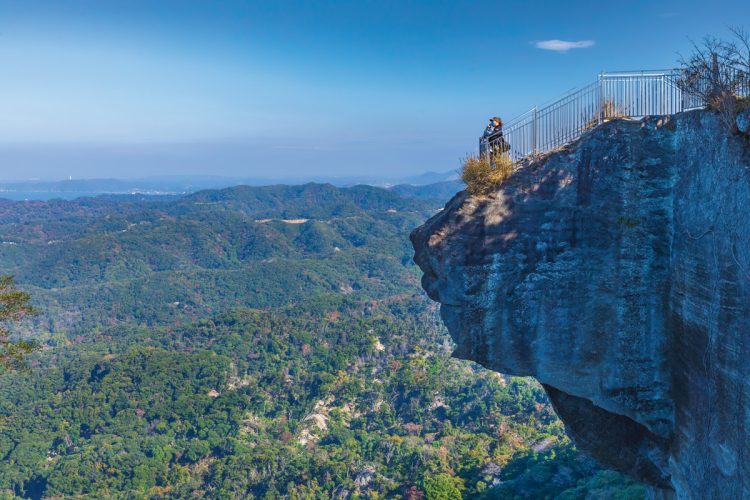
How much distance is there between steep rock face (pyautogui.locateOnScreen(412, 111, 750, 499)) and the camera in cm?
890

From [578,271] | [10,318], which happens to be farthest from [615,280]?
[10,318]

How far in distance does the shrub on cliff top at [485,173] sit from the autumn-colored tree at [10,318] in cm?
1309

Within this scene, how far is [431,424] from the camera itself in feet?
194

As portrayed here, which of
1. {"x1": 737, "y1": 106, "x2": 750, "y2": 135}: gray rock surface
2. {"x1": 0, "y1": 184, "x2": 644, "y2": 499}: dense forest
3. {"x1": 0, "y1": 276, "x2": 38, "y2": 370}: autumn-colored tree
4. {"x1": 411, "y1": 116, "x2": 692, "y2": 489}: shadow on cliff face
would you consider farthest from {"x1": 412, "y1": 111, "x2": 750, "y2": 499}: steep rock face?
{"x1": 0, "y1": 276, "x2": 38, "y2": 370}: autumn-colored tree

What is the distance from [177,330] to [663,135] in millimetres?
98084

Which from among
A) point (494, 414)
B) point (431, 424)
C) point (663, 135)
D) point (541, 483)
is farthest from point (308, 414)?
point (663, 135)

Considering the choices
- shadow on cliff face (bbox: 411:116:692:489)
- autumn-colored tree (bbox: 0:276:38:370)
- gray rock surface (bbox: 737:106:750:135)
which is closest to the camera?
gray rock surface (bbox: 737:106:750:135)

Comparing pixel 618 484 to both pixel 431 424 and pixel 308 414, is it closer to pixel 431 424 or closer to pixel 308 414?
pixel 431 424

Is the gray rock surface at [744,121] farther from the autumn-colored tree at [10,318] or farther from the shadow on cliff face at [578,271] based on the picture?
the autumn-colored tree at [10,318]

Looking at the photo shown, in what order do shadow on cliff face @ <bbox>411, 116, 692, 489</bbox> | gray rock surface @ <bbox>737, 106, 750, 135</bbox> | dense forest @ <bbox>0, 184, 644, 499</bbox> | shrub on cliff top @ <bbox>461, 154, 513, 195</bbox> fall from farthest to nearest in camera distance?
dense forest @ <bbox>0, 184, 644, 499</bbox> < shrub on cliff top @ <bbox>461, 154, 513, 195</bbox> < shadow on cliff face @ <bbox>411, 116, 692, 489</bbox> < gray rock surface @ <bbox>737, 106, 750, 135</bbox>

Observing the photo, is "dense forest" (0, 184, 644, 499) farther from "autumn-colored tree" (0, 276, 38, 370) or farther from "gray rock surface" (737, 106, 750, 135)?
"gray rock surface" (737, 106, 750, 135)

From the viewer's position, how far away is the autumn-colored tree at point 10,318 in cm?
1475

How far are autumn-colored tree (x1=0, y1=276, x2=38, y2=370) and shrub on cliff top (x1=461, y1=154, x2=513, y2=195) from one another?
13088mm

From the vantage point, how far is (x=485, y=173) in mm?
10688
